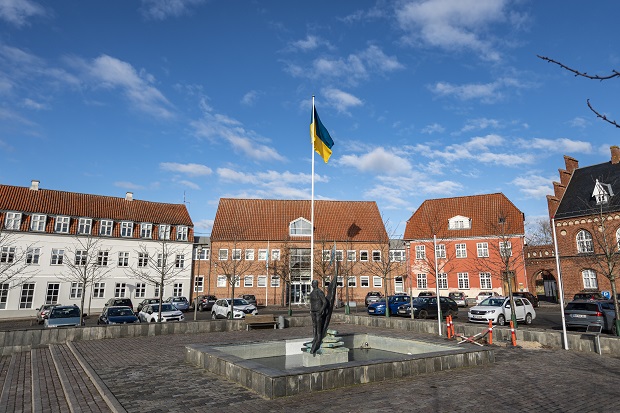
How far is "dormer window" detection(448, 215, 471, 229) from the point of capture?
4592cm

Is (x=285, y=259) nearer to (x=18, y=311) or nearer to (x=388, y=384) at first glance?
(x=18, y=311)

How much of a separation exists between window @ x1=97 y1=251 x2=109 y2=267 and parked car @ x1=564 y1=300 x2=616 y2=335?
40.4 meters

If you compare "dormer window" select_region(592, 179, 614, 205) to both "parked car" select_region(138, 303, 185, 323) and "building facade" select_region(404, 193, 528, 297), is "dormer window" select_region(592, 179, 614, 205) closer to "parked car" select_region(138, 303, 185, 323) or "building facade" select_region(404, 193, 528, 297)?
"building facade" select_region(404, 193, 528, 297)

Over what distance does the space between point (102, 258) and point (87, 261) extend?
4.77ft

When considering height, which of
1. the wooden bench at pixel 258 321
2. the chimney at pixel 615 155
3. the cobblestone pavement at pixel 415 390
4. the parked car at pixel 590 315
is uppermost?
the chimney at pixel 615 155

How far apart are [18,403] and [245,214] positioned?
41.7 metres

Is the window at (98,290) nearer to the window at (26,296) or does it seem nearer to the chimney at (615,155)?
the window at (26,296)

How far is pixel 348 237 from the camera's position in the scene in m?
48.5

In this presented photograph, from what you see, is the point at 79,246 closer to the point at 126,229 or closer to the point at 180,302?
the point at 126,229

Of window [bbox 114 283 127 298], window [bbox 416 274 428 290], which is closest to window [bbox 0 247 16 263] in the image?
window [bbox 114 283 127 298]

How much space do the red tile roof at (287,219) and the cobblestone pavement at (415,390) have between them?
34.2 metres

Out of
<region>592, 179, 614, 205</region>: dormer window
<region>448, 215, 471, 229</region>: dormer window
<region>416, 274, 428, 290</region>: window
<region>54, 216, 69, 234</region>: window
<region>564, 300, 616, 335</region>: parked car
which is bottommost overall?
<region>564, 300, 616, 335</region>: parked car

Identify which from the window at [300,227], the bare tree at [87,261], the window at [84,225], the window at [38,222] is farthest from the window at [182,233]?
the window at [38,222]

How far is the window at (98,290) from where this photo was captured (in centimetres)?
3966
